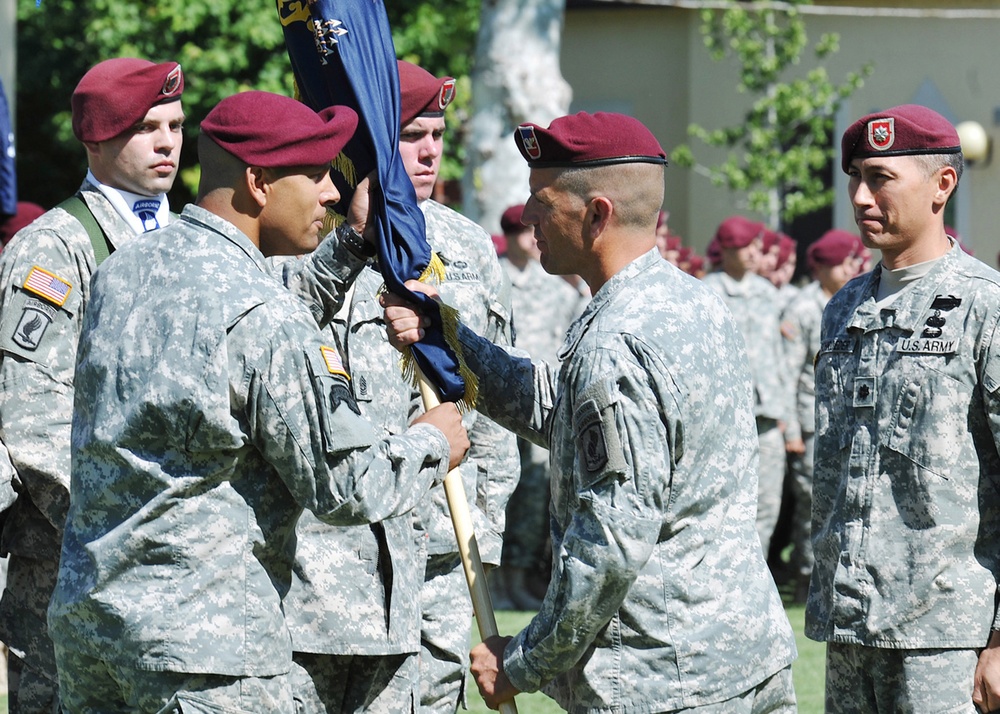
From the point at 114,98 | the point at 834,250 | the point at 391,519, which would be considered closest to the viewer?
the point at 391,519

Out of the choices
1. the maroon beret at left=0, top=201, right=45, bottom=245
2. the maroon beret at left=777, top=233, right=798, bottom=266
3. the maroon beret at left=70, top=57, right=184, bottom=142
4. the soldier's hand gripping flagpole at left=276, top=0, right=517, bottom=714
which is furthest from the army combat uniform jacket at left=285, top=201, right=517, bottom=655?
the maroon beret at left=777, top=233, right=798, bottom=266

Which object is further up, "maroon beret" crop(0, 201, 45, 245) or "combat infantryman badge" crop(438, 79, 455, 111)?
"combat infantryman badge" crop(438, 79, 455, 111)

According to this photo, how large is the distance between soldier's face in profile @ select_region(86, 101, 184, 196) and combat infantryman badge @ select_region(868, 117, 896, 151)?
7.52ft

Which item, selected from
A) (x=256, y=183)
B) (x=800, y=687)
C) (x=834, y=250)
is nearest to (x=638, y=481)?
(x=256, y=183)

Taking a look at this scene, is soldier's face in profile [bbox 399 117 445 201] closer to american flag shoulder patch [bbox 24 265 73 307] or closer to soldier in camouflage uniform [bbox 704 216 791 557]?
american flag shoulder patch [bbox 24 265 73 307]

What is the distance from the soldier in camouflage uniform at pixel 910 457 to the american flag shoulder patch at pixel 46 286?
2.38 m

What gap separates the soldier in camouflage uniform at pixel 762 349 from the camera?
10641 millimetres

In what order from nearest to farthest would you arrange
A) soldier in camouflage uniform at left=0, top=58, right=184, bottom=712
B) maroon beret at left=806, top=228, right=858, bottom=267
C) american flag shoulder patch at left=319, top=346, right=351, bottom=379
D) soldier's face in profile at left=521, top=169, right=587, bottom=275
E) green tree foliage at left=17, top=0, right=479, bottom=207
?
1. american flag shoulder patch at left=319, top=346, right=351, bottom=379
2. soldier's face in profile at left=521, top=169, right=587, bottom=275
3. soldier in camouflage uniform at left=0, top=58, right=184, bottom=712
4. maroon beret at left=806, top=228, right=858, bottom=267
5. green tree foliage at left=17, top=0, right=479, bottom=207

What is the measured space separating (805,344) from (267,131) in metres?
7.88

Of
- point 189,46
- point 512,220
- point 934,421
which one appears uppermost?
point 934,421

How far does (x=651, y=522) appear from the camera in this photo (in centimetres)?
335

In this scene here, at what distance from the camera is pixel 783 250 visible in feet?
45.0

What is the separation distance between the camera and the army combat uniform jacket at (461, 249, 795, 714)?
3346mm

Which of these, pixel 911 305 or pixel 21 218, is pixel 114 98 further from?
pixel 21 218
